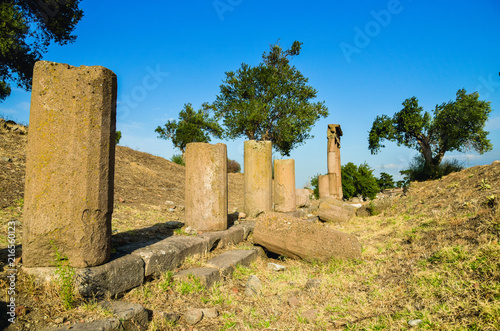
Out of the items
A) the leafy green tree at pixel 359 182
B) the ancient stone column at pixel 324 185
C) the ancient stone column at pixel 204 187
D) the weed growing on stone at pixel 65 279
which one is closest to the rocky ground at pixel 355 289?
the weed growing on stone at pixel 65 279

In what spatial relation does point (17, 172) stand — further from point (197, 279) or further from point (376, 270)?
point (376, 270)

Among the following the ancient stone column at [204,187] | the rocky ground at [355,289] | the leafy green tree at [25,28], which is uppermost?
the leafy green tree at [25,28]

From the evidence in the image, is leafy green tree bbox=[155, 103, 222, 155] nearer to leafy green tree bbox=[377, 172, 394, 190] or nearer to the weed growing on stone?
leafy green tree bbox=[377, 172, 394, 190]

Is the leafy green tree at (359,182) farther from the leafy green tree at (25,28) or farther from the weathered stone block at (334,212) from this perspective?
the leafy green tree at (25,28)

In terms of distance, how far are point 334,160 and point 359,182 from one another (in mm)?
2424

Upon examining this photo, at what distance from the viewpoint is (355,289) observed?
4137 millimetres

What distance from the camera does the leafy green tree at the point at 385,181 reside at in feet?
66.1

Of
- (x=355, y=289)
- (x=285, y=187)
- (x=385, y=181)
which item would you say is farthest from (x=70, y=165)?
(x=385, y=181)

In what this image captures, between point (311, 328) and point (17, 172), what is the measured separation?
30.6 ft

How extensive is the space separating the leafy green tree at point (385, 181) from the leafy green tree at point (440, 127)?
298 centimetres

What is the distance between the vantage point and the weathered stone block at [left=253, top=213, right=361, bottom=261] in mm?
5422

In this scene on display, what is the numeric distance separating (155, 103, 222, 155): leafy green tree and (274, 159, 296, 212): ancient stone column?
16049mm

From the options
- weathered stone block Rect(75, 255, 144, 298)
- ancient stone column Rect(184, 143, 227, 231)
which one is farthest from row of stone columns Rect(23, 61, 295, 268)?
ancient stone column Rect(184, 143, 227, 231)

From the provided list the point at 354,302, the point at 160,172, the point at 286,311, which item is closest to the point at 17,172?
the point at 160,172
